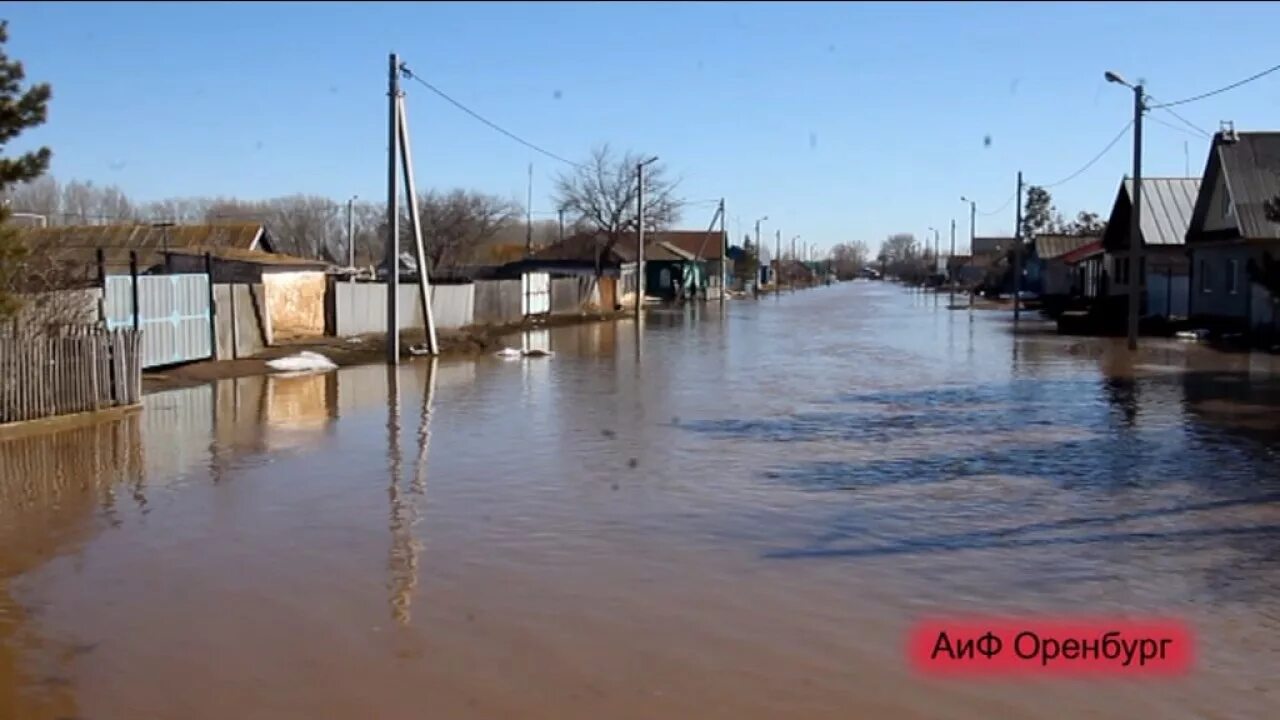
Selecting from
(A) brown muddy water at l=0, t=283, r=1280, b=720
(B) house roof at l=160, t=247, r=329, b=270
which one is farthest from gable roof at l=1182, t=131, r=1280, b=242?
(B) house roof at l=160, t=247, r=329, b=270

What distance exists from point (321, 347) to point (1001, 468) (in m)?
20.3

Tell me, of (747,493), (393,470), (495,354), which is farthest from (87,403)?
(495,354)

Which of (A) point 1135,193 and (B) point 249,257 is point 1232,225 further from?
(B) point 249,257

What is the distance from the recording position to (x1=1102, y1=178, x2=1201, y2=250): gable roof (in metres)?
49.7

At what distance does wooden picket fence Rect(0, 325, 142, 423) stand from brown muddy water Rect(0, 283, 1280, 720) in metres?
0.67

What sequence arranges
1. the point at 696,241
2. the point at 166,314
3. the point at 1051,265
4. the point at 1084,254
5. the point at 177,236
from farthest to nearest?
the point at 696,241, the point at 1051,265, the point at 1084,254, the point at 177,236, the point at 166,314

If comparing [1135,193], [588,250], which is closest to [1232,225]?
[1135,193]

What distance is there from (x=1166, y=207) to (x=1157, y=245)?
9.05 feet

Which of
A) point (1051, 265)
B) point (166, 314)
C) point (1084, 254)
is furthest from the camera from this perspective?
point (1051, 265)

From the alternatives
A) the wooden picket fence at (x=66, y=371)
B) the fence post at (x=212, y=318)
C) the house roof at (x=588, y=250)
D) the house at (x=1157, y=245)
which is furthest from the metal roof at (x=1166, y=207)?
the wooden picket fence at (x=66, y=371)

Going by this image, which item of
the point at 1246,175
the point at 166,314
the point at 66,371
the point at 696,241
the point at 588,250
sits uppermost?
the point at 696,241

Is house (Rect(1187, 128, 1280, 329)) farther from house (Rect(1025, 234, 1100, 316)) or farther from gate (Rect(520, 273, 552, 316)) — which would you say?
house (Rect(1025, 234, 1100, 316))

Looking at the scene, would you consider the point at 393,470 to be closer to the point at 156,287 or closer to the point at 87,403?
the point at 87,403

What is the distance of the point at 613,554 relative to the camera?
9727 mm
